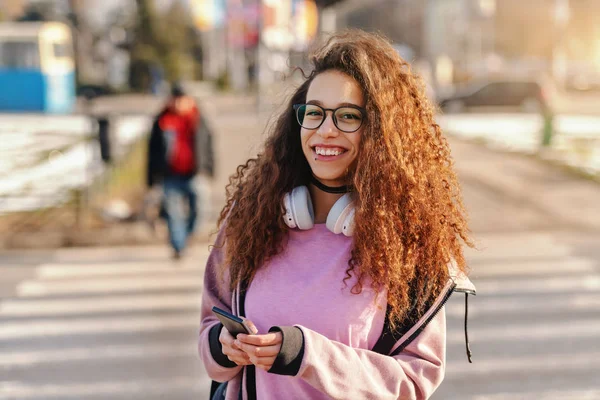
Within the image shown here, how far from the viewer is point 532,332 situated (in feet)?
21.0

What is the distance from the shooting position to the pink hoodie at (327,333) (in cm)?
205

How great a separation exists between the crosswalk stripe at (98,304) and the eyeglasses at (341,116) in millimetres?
Result: 4986

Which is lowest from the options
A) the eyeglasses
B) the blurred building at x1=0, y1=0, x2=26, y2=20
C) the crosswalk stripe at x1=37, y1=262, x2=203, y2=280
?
the crosswalk stripe at x1=37, y1=262, x2=203, y2=280

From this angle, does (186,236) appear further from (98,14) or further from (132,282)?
(98,14)

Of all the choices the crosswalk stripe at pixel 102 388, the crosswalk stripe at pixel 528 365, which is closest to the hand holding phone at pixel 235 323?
the crosswalk stripe at pixel 102 388

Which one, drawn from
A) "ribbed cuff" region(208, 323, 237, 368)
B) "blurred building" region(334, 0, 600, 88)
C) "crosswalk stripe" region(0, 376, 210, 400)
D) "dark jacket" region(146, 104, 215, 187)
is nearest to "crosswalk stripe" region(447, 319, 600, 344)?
"crosswalk stripe" region(0, 376, 210, 400)

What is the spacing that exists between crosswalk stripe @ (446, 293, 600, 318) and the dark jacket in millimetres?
2983

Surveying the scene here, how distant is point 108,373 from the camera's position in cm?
557

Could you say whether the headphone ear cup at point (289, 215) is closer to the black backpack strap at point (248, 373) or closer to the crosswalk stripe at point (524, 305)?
the black backpack strap at point (248, 373)

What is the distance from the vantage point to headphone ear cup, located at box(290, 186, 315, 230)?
7.27 ft

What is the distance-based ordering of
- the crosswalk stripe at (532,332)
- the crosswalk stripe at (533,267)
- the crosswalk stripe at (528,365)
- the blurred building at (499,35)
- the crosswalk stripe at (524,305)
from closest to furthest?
the crosswalk stripe at (528,365), the crosswalk stripe at (532,332), the crosswalk stripe at (524,305), the crosswalk stripe at (533,267), the blurred building at (499,35)

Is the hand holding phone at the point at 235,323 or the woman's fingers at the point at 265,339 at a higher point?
the hand holding phone at the point at 235,323

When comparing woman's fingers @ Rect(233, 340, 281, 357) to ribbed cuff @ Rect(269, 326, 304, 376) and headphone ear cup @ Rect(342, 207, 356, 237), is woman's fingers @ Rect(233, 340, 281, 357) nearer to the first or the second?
ribbed cuff @ Rect(269, 326, 304, 376)

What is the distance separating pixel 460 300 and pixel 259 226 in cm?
530
